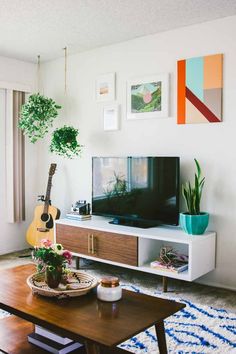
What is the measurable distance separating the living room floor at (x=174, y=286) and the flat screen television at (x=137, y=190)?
20.0 inches

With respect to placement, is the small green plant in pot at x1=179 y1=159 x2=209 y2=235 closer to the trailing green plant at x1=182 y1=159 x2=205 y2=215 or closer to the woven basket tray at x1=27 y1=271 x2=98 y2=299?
the trailing green plant at x1=182 y1=159 x2=205 y2=215

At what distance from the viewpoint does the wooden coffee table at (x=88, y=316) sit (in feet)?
5.97

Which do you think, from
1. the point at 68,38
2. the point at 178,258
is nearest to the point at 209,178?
the point at 178,258

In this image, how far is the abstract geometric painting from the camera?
3586 millimetres

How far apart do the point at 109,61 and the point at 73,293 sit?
9.55ft

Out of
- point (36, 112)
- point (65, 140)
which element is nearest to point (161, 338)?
point (65, 140)

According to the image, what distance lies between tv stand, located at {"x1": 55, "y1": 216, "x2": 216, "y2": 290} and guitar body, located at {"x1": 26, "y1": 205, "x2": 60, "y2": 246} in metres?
0.35

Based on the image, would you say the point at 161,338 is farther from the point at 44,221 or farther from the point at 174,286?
the point at 44,221

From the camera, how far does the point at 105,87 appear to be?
4457 millimetres

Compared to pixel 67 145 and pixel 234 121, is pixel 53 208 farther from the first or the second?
pixel 234 121

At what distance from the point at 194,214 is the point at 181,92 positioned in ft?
3.77

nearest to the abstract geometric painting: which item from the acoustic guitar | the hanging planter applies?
the hanging planter

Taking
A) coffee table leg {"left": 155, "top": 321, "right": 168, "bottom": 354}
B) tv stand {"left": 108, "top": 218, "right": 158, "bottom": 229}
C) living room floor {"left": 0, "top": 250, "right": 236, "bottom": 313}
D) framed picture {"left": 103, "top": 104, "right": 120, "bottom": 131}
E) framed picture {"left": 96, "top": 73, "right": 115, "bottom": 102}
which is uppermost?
framed picture {"left": 96, "top": 73, "right": 115, "bottom": 102}

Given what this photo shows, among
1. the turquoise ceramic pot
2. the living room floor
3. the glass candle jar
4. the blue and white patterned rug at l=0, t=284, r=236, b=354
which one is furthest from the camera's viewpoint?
the turquoise ceramic pot
